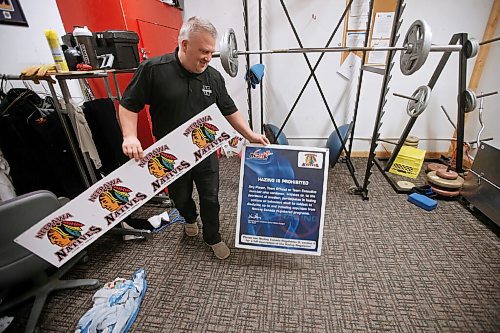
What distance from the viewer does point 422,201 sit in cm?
207

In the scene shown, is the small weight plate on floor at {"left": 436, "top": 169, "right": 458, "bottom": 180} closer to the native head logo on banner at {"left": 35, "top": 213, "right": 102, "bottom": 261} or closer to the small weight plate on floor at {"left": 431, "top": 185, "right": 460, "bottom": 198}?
the small weight plate on floor at {"left": 431, "top": 185, "right": 460, "bottom": 198}

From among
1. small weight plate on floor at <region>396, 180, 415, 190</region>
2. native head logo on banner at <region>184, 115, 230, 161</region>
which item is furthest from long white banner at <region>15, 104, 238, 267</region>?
small weight plate on floor at <region>396, 180, 415, 190</region>

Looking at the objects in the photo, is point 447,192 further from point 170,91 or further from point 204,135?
point 170,91

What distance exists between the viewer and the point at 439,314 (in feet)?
4.10

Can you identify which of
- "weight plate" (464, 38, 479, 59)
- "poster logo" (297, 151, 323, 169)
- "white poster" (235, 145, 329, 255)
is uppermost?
"weight plate" (464, 38, 479, 59)

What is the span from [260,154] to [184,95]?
0.54 meters

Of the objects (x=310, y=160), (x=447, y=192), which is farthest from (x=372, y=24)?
(x=310, y=160)

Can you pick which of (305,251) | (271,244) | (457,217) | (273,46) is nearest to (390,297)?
(305,251)

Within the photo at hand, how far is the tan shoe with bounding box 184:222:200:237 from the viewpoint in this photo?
1.81m

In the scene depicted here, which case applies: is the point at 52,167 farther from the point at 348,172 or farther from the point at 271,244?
the point at 348,172

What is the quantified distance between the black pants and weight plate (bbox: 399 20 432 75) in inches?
49.7

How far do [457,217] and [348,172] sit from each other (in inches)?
41.0

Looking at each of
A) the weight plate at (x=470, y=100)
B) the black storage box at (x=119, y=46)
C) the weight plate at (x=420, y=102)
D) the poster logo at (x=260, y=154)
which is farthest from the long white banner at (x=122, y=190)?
the weight plate at (x=470, y=100)

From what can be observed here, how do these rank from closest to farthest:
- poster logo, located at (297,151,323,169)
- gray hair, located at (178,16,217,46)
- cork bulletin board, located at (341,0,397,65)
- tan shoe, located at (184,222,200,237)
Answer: gray hair, located at (178,16,217,46) → poster logo, located at (297,151,323,169) → tan shoe, located at (184,222,200,237) → cork bulletin board, located at (341,0,397,65)
